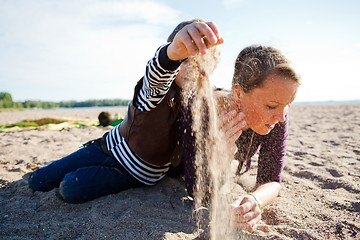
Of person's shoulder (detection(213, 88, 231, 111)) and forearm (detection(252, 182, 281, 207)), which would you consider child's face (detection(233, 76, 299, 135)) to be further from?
forearm (detection(252, 182, 281, 207))

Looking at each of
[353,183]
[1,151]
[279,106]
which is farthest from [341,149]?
[1,151]

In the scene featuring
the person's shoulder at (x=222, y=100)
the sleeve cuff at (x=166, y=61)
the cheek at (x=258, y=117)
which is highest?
the sleeve cuff at (x=166, y=61)

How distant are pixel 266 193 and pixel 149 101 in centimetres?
123

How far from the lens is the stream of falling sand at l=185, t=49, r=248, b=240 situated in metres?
1.71

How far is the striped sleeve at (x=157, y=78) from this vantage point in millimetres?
1487

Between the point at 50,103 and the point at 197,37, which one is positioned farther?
the point at 50,103

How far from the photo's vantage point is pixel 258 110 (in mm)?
1837

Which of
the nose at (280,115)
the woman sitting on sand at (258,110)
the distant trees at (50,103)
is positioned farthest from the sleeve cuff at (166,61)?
the distant trees at (50,103)

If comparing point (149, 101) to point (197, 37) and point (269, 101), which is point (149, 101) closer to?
point (197, 37)

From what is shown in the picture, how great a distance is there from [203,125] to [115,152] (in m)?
0.89

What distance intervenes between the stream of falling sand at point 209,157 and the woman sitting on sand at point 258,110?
0.07 m

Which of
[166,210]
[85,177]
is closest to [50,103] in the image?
[85,177]

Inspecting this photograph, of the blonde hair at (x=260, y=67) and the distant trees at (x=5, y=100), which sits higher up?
the blonde hair at (x=260, y=67)

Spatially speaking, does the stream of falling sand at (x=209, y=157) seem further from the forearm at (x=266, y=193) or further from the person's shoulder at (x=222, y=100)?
the forearm at (x=266, y=193)
